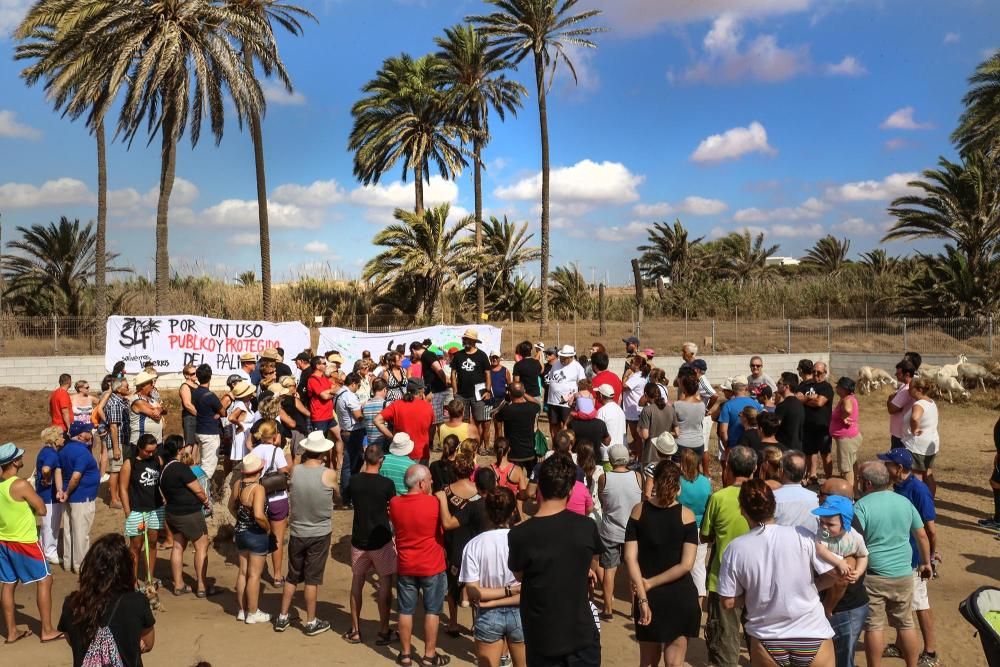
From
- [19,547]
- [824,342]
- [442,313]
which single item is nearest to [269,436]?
[19,547]

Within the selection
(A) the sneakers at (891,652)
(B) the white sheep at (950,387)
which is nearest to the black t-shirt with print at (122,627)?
(A) the sneakers at (891,652)

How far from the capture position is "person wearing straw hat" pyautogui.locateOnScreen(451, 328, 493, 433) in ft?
36.2

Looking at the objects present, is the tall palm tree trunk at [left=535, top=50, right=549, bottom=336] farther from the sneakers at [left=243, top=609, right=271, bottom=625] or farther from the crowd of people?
the sneakers at [left=243, top=609, right=271, bottom=625]

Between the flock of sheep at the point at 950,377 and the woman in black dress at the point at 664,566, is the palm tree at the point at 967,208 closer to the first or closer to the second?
the flock of sheep at the point at 950,377

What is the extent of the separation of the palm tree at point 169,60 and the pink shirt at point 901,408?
68.0 feet

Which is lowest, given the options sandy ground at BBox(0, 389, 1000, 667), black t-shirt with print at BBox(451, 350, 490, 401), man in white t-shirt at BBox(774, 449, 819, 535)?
sandy ground at BBox(0, 389, 1000, 667)

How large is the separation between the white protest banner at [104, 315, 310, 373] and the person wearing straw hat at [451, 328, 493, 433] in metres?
7.29

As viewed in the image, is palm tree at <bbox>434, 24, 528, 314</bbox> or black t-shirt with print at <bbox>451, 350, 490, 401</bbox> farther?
palm tree at <bbox>434, 24, 528, 314</bbox>

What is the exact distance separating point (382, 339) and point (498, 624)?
15392 mm

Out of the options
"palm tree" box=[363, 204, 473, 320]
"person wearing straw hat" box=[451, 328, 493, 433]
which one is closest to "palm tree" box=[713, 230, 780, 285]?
"palm tree" box=[363, 204, 473, 320]

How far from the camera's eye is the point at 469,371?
11055mm

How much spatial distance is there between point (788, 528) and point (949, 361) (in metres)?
Result: 23.5

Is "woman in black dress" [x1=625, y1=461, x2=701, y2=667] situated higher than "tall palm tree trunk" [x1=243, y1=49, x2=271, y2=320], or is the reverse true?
"tall palm tree trunk" [x1=243, y1=49, x2=271, y2=320]

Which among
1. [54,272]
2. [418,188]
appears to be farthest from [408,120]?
[54,272]
